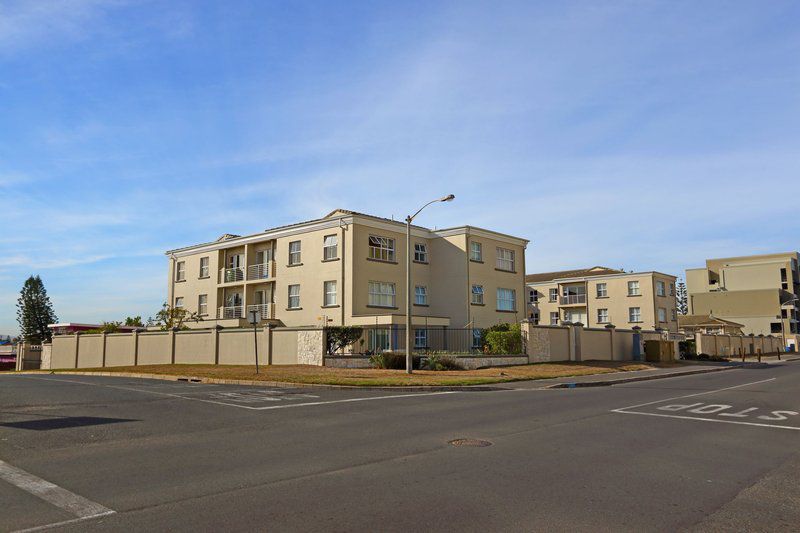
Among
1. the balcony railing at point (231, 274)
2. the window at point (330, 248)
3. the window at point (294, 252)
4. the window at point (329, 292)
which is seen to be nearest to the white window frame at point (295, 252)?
the window at point (294, 252)

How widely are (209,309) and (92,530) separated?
4164 centimetres

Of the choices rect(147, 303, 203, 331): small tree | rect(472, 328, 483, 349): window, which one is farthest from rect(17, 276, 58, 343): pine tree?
rect(472, 328, 483, 349): window

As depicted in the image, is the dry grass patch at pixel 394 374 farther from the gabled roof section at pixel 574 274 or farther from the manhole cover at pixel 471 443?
the gabled roof section at pixel 574 274

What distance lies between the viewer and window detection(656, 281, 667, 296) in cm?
6225

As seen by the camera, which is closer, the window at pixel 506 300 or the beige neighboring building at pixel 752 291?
the window at pixel 506 300

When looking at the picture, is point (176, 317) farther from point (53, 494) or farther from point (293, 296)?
point (53, 494)

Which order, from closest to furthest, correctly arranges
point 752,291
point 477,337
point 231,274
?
point 477,337, point 231,274, point 752,291

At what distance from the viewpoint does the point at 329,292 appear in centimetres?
3678

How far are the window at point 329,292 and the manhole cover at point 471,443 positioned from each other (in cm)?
2676

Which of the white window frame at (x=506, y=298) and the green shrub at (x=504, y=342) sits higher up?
the white window frame at (x=506, y=298)

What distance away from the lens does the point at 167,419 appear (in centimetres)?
1223

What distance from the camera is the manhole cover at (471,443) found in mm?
9597

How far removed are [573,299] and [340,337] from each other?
4228 cm

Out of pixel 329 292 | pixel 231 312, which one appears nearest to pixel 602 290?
pixel 329 292
